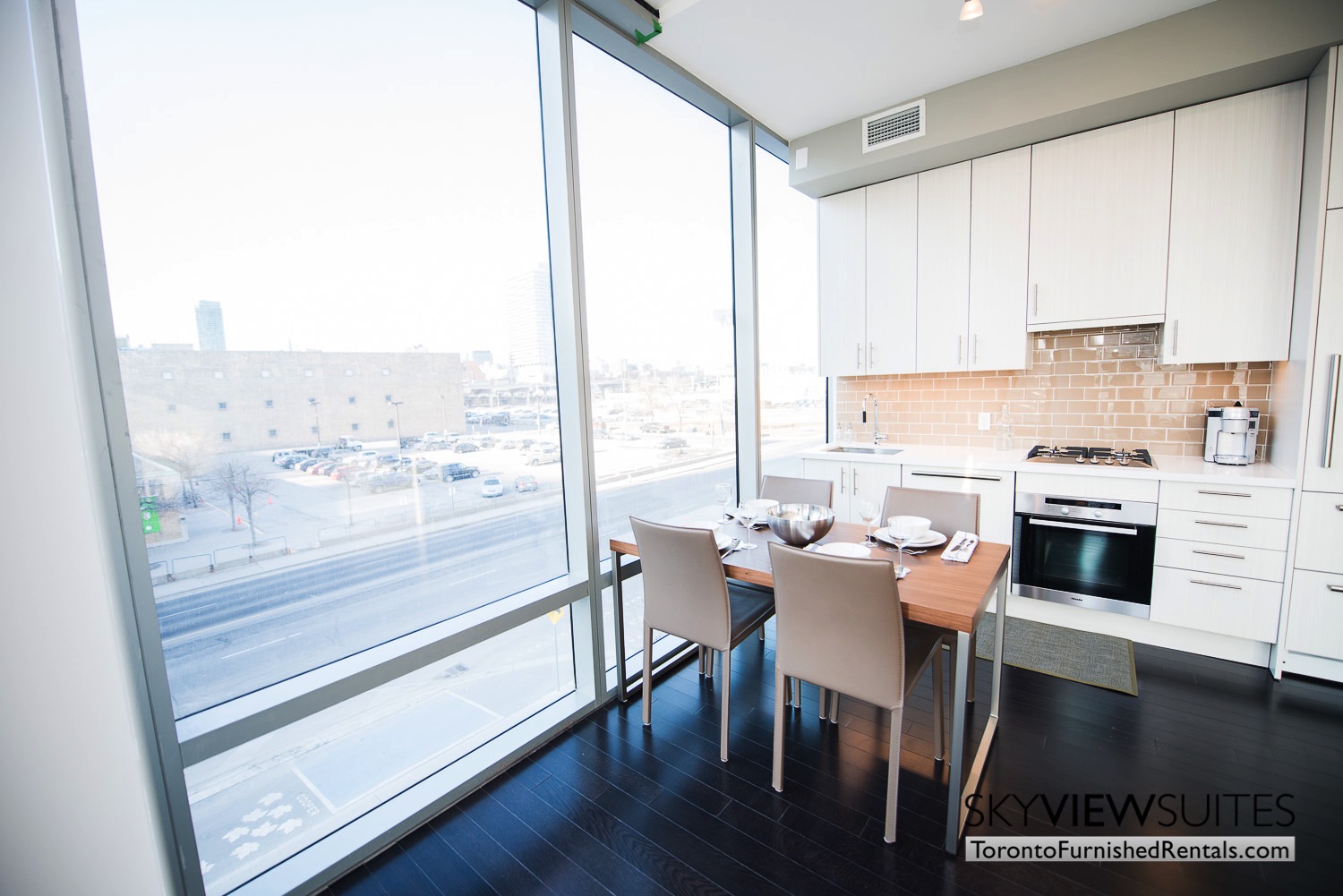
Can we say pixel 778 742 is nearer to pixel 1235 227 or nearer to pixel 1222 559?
pixel 1222 559

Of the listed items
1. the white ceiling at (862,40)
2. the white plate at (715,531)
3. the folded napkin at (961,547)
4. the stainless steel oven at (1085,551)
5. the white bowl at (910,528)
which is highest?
the white ceiling at (862,40)

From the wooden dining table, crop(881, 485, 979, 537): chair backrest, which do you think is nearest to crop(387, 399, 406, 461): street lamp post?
the wooden dining table

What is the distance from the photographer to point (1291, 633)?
264 centimetres

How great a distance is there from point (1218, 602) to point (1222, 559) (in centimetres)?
22

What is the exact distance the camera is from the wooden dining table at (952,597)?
1703mm

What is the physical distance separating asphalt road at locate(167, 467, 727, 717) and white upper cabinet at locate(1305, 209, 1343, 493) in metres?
3.39

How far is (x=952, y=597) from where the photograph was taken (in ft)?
5.89

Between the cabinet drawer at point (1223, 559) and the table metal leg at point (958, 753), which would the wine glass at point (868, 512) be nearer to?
the table metal leg at point (958, 753)

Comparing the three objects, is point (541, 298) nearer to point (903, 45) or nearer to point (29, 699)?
point (29, 699)

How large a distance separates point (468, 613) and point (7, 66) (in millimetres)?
1816

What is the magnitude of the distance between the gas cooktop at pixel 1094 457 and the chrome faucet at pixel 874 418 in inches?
40.3

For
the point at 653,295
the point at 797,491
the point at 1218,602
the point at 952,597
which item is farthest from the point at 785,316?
the point at 1218,602

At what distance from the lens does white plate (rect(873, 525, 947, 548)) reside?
229 cm

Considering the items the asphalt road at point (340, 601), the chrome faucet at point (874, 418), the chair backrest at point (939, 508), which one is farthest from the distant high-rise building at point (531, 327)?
the chrome faucet at point (874, 418)
